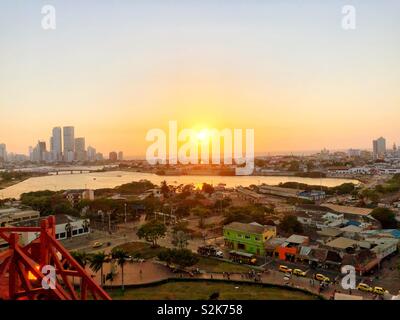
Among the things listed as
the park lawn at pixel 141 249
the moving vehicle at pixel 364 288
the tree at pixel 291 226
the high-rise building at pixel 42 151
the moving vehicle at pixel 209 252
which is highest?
the high-rise building at pixel 42 151

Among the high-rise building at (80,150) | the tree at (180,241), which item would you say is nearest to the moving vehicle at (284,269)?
the tree at (180,241)

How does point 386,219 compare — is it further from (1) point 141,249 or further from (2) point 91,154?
(2) point 91,154

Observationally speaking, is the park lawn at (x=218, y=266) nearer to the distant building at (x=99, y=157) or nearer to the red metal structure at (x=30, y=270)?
the red metal structure at (x=30, y=270)


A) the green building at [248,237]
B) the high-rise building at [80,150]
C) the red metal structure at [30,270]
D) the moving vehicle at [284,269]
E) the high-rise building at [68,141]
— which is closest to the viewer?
the red metal structure at [30,270]

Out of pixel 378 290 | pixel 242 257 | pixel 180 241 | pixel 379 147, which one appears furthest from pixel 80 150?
pixel 379 147

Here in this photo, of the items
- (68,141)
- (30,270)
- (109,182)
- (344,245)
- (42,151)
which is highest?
(68,141)

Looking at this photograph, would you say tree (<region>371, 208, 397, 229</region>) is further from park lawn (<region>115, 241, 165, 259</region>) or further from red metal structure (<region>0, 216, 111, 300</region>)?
red metal structure (<region>0, 216, 111, 300</region>)
